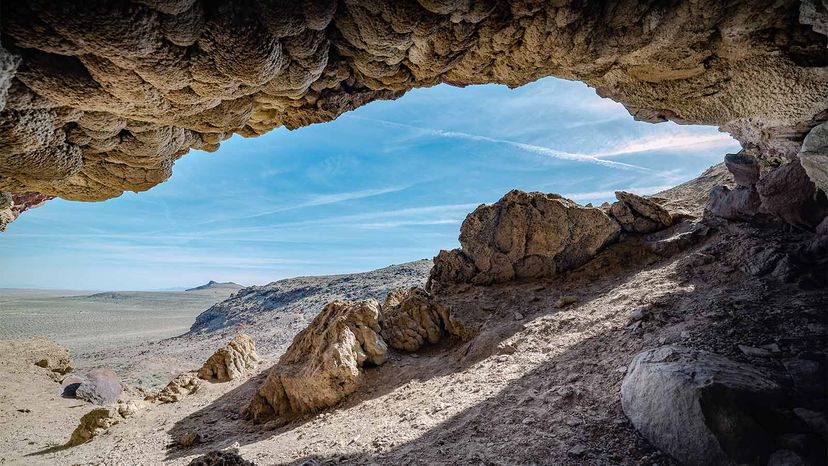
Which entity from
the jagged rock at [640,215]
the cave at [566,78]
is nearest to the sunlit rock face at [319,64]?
the cave at [566,78]

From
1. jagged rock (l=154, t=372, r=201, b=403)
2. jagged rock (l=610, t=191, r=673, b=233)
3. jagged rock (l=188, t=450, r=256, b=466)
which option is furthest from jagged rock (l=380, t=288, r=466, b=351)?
jagged rock (l=154, t=372, r=201, b=403)

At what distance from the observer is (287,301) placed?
38.3 meters

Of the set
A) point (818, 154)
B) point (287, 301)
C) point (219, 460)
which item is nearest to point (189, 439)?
point (219, 460)

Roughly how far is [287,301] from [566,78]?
3719cm

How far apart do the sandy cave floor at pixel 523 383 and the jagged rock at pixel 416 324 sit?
350mm

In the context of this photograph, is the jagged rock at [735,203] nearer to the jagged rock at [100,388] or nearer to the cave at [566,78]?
the cave at [566,78]

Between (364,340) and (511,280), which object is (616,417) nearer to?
(364,340)

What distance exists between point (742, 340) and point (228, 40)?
6.52 meters

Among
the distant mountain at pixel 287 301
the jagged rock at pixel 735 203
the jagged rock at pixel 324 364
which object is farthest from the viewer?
the distant mountain at pixel 287 301

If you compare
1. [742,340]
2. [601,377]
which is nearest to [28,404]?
[601,377]

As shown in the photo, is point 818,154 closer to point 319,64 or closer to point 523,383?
point 523,383

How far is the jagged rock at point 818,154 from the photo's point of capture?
419 cm

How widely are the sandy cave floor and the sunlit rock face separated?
304 cm

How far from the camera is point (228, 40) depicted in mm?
3434
